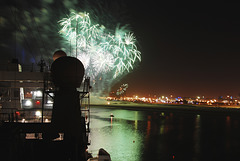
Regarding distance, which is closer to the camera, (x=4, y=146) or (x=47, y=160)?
(x=4, y=146)

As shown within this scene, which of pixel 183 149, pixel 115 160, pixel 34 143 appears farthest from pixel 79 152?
pixel 183 149

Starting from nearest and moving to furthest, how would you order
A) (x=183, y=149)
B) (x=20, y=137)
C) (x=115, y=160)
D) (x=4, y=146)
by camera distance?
(x=4, y=146) < (x=20, y=137) < (x=115, y=160) < (x=183, y=149)

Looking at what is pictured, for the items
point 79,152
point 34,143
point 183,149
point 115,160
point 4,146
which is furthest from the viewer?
point 183,149

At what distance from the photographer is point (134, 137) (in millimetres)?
23984

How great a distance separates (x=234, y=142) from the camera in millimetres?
23547

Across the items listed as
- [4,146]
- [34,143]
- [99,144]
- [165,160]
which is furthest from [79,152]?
[99,144]

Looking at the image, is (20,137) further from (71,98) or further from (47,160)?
(71,98)

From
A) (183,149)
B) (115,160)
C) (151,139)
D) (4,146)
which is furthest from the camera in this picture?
(151,139)

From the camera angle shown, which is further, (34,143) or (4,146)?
(34,143)

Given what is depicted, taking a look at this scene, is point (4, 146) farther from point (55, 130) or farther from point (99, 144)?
point (99, 144)

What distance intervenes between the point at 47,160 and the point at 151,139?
50.7 feet

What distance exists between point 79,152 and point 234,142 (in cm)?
2154

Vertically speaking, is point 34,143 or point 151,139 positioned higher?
point 34,143

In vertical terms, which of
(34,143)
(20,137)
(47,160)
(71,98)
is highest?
(71,98)
